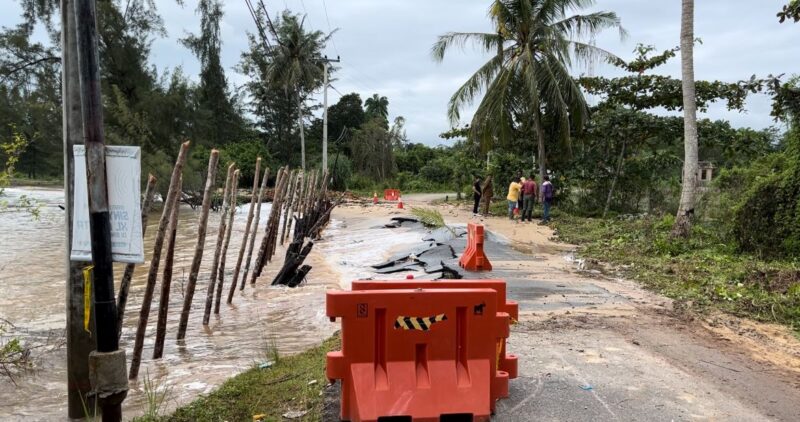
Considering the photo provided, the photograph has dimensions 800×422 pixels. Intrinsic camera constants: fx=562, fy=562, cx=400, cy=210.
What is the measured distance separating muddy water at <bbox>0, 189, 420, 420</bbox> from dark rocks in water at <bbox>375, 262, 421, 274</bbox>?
0.33 metres

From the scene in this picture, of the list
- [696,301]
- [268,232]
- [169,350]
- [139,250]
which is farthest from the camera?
[268,232]

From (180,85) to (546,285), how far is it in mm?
36796

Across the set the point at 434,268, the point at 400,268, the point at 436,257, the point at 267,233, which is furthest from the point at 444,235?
the point at 267,233

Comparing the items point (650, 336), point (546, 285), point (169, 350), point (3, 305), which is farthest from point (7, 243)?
point (650, 336)

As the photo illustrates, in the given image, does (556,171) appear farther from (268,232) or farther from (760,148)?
(268,232)

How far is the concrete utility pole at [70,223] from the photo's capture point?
13.1 feet

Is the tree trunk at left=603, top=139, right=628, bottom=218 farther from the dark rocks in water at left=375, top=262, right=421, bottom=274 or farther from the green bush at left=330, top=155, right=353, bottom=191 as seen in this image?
the green bush at left=330, top=155, right=353, bottom=191

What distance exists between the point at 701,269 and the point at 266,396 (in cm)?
757

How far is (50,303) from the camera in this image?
9.13 m

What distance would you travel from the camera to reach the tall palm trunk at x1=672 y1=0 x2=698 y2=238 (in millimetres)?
11609

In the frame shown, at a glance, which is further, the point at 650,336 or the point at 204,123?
the point at 204,123

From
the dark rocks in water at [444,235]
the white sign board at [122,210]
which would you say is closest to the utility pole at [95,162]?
the white sign board at [122,210]

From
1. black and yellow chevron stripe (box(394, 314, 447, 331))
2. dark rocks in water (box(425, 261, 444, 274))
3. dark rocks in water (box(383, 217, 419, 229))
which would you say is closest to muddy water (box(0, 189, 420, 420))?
dark rocks in water (box(425, 261, 444, 274))

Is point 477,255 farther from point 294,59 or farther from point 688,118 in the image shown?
Result: point 294,59
